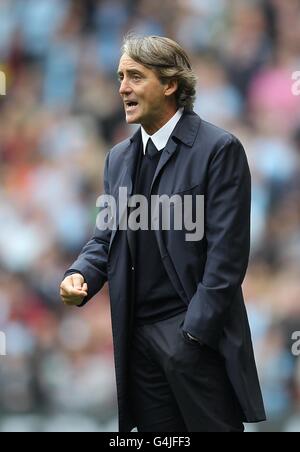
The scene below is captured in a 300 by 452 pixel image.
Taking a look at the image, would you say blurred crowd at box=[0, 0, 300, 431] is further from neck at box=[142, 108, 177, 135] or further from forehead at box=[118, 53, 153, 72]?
forehead at box=[118, 53, 153, 72]

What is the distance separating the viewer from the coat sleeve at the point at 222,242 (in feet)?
11.1

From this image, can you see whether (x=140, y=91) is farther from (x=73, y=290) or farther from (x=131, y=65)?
(x=73, y=290)

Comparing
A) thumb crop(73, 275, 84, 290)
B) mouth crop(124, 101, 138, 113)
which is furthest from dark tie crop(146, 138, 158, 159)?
thumb crop(73, 275, 84, 290)

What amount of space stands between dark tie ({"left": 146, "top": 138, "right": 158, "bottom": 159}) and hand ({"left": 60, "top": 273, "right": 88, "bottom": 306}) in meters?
0.46

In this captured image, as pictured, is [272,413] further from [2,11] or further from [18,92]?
[2,11]

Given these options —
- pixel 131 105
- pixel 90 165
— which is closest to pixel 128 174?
pixel 131 105

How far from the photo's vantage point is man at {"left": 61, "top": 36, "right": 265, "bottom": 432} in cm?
345

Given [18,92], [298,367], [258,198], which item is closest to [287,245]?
[258,198]

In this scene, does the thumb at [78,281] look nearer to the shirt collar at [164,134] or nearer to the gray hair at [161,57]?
the shirt collar at [164,134]

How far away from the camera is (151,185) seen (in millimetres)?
3578

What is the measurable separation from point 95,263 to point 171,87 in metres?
0.62

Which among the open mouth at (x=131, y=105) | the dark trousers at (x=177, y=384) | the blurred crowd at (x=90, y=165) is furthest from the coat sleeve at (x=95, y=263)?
the blurred crowd at (x=90, y=165)

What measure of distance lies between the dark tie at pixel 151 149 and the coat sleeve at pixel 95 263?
8.3 inches

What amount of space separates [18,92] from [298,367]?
2560 millimetres
